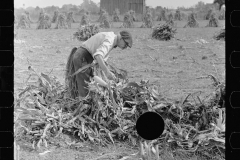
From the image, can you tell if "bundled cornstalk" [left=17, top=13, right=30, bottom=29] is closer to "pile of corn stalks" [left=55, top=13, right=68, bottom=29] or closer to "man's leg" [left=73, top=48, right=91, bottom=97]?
"pile of corn stalks" [left=55, top=13, right=68, bottom=29]

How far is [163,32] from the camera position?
13.1 m

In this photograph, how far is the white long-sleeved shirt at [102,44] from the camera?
3.89m

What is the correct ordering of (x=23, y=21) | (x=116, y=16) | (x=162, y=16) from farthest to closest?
(x=162, y=16), (x=116, y=16), (x=23, y=21)

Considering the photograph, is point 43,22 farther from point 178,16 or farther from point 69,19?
point 178,16

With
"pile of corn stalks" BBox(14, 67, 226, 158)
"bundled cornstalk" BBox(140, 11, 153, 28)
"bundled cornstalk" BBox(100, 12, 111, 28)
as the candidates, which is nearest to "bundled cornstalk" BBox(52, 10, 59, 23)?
"bundled cornstalk" BBox(100, 12, 111, 28)

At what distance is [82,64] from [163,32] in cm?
915

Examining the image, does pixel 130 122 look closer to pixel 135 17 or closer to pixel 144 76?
pixel 144 76

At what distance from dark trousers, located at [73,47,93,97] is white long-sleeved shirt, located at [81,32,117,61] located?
8cm

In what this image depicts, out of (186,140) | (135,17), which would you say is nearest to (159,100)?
(186,140)

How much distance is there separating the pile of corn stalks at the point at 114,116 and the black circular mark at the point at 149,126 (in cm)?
120

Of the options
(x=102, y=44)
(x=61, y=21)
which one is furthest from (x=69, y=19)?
(x=102, y=44)

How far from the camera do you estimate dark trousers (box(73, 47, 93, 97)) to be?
13.7 ft

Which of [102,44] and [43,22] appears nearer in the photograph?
[102,44]

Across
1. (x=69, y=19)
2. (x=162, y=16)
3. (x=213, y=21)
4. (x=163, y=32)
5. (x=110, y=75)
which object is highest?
(x=162, y=16)
